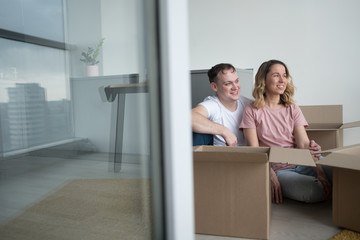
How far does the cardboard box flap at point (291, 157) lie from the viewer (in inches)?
37.3

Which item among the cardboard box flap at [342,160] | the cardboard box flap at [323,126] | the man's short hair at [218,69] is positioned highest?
the man's short hair at [218,69]

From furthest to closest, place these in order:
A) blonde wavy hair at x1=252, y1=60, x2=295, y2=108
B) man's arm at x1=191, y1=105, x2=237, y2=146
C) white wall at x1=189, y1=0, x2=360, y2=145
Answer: white wall at x1=189, y1=0, x2=360, y2=145, blonde wavy hair at x1=252, y1=60, x2=295, y2=108, man's arm at x1=191, y1=105, x2=237, y2=146

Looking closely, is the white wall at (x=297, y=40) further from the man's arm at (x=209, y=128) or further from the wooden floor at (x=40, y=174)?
the wooden floor at (x=40, y=174)

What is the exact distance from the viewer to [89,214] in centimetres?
56

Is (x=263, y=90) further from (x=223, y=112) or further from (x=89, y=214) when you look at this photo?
(x=89, y=214)

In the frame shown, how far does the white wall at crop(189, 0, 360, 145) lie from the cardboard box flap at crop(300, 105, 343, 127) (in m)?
0.54

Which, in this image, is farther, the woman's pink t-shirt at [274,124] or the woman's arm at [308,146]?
the woman's pink t-shirt at [274,124]

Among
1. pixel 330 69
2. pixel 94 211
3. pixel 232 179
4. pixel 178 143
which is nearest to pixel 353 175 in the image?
pixel 232 179

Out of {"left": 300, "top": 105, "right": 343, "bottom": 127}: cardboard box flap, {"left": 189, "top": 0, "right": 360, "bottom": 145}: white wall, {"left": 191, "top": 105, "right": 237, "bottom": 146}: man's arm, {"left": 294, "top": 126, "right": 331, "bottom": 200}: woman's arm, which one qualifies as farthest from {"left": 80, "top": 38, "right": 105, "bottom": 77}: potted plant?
{"left": 189, "top": 0, "right": 360, "bottom": 145}: white wall

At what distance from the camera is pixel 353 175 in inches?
43.6

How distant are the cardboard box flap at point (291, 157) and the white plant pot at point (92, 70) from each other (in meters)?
0.65

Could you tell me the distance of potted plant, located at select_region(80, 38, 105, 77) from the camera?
0.55 metres

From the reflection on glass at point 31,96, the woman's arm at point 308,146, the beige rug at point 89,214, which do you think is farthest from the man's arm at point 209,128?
the reflection on glass at point 31,96

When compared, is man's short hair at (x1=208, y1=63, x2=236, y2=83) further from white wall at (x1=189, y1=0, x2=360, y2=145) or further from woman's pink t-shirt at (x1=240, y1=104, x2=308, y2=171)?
white wall at (x1=189, y1=0, x2=360, y2=145)
